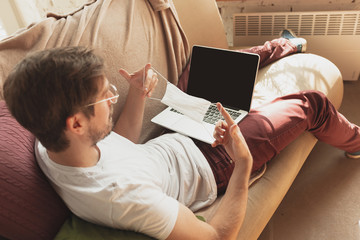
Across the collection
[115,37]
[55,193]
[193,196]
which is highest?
[115,37]

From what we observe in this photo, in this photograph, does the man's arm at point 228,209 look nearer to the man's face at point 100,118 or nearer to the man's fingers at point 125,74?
the man's face at point 100,118

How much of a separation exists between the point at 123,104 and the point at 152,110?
0.53ft

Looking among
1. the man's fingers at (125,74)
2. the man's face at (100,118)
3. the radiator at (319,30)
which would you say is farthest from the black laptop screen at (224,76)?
the radiator at (319,30)

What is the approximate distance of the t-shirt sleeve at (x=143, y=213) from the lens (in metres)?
0.78

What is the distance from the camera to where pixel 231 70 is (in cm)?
134

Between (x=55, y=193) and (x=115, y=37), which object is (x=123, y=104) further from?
(x=55, y=193)

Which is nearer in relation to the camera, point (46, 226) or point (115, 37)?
point (46, 226)

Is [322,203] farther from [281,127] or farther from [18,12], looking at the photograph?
[18,12]

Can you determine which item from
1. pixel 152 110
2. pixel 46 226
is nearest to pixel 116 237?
pixel 46 226

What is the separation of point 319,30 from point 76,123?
1.85 meters

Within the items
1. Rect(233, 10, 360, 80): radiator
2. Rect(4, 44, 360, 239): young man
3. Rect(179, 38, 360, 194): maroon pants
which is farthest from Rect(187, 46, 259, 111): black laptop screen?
Rect(233, 10, 360, 80): radiator

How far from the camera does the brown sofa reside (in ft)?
2.64

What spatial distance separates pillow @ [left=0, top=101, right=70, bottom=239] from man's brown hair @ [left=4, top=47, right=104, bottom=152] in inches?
4.7

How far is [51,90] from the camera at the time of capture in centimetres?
72
